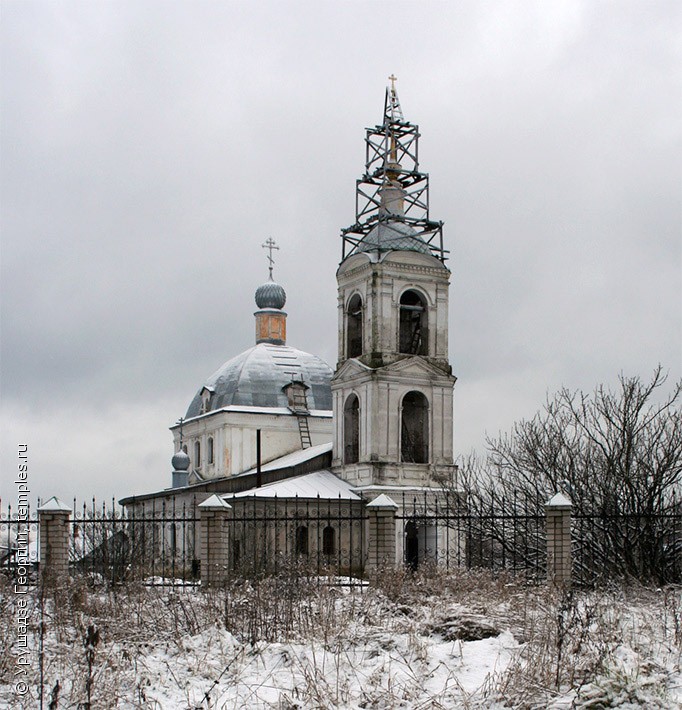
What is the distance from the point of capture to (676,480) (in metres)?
17.1

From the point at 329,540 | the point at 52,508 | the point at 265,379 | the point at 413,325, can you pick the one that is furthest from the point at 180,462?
the point at 52,508

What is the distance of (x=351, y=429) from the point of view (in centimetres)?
3512

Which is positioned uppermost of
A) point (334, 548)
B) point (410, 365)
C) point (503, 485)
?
point (410, 365)

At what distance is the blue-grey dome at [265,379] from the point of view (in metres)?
42.9

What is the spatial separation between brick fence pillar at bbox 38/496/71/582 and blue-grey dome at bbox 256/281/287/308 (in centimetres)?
3179

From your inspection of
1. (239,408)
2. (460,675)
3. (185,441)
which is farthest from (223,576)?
(185,441)

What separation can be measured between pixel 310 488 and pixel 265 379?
36.5 feet

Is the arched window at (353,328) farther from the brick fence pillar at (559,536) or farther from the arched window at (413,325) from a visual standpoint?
the brick fence pillar at (559,536)

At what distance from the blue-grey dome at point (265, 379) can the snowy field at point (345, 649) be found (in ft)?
97.4

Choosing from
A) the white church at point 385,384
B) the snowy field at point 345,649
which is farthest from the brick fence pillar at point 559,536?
the white church at point 385,384

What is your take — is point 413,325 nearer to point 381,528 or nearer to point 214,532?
point 381,528

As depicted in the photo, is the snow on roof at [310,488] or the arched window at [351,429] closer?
the snow on roof at [310,488]

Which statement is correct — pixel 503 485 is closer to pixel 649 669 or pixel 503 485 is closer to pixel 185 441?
pixel 649 669

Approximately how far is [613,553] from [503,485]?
3.07m
